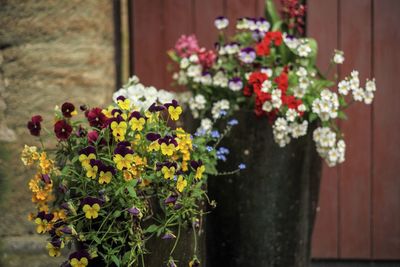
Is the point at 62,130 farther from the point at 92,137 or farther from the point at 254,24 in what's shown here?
the point at 254,24

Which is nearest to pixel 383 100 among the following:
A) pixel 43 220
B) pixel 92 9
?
pixel 92 9

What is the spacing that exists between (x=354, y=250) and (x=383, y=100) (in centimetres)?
77

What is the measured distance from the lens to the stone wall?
10.1 feet

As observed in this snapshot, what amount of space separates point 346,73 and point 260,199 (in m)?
0.98

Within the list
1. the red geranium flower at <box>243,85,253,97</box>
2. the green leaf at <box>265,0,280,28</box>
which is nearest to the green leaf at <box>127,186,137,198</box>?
the red geranium flower at <box>243,85,253,97</box>

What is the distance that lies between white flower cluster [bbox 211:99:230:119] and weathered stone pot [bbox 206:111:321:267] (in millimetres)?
68

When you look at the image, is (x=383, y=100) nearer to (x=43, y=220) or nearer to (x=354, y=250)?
(x=354, y=250)

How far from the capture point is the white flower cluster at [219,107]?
9.37 feet

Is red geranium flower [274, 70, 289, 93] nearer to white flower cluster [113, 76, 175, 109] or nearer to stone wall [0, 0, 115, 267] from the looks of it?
white flower cluster [113, 76, 175, 109]

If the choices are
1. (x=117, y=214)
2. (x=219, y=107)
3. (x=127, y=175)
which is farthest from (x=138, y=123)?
(x=219, y=107)

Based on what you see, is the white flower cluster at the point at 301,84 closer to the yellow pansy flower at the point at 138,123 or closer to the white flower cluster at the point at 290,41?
the white flower cluster at the point at 290,41

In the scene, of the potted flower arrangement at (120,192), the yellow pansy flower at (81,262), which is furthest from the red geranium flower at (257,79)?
the yellow pansy flower at (81,262)

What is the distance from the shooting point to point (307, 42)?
2934mm

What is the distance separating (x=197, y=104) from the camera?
115 inches
